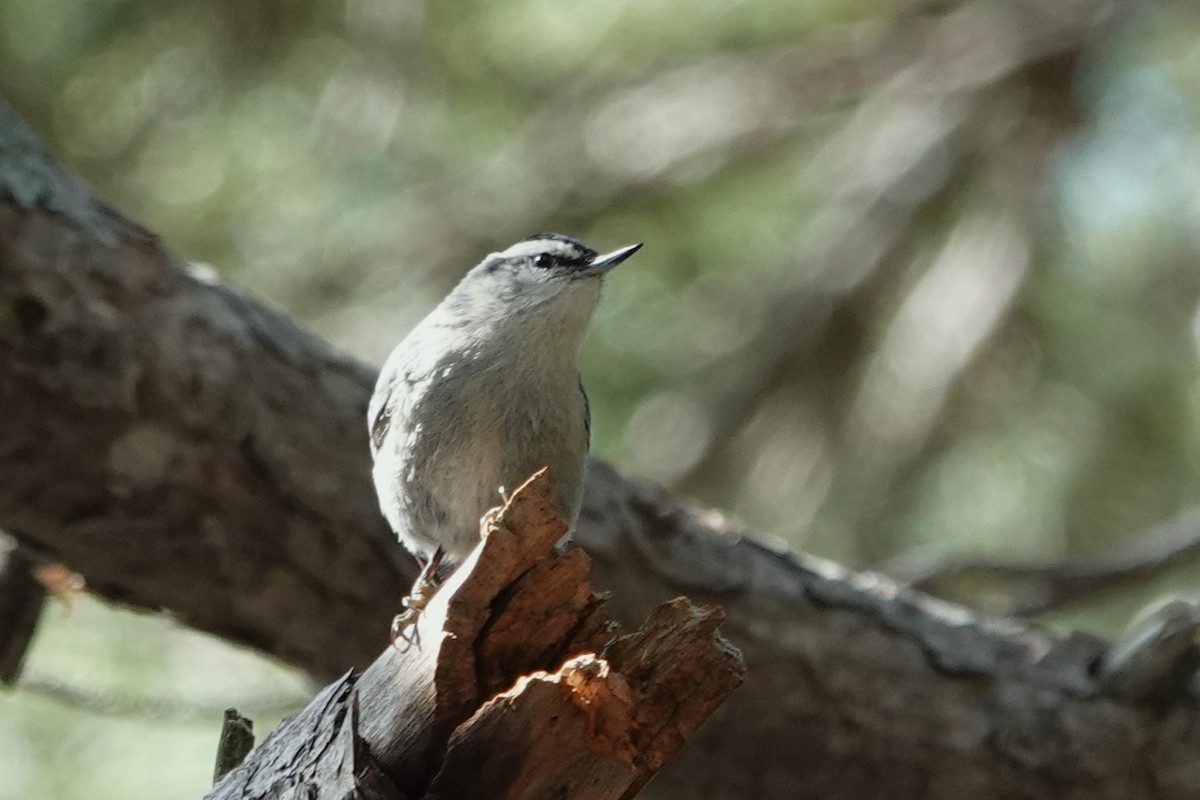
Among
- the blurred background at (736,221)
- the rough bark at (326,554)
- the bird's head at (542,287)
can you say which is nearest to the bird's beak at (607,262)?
the bird's head at (542,287)

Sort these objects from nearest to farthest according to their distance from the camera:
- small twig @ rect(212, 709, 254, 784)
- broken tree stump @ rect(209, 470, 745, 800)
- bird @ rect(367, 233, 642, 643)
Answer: broken tree stump @ rect(209, 470, 745, 800), small twig @ rect(212, 709, 254, 784), bird @ rect(367, 233, 642, 643)

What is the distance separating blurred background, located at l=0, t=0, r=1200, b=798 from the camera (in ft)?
14.9

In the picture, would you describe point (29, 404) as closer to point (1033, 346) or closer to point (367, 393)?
point (367, 393)

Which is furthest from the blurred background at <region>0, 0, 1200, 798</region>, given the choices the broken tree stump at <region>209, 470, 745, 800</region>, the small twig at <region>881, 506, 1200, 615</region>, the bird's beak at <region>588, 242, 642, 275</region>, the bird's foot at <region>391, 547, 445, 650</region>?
the broken tree stump at <region>209, 470, 745, 800</region>

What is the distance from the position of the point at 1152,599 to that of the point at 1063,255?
4.44 ft

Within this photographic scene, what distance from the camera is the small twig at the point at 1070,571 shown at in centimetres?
360

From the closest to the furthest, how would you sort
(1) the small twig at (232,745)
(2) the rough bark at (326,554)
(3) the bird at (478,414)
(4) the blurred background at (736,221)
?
1. (1) the small twig at (232,745)
2. (3) the bird at (478,414)
3. (2) the rough bark at (326,554)
4. (4) the blurred background at (736,221)

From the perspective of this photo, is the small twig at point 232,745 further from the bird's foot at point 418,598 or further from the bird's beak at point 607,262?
the bird's beak at point 607,262

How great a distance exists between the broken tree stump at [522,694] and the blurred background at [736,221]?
7.97ft

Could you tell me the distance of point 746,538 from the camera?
11.3 feet

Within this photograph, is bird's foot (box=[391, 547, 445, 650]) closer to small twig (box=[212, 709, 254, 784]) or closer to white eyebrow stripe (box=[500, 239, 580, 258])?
small twig (box=[212, 709, 254, 784])

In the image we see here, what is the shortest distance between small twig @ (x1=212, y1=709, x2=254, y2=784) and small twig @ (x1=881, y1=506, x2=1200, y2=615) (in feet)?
6.51

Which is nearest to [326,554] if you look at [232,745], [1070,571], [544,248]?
[544,248]

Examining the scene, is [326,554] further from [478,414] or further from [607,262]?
[607,262]
